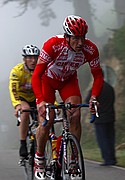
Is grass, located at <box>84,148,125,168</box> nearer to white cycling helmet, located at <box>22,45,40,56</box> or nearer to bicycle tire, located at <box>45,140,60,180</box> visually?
white cycling helmet, located at <box>22,45,40,56</box>

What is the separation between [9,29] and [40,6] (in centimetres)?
184

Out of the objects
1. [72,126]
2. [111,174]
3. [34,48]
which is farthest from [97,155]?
[72,126]

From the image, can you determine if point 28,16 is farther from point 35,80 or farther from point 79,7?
point 35,80

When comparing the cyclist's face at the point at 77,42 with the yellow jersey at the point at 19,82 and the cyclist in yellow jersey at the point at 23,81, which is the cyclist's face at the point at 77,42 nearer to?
the cyclist in yellow jersey at the point at 23,81

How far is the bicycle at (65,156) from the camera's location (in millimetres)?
6578

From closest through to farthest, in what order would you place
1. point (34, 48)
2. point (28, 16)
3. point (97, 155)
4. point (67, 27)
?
point (67, 27), point (34, 48), point (97, 155), point (28, 16)

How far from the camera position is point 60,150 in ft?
23.0

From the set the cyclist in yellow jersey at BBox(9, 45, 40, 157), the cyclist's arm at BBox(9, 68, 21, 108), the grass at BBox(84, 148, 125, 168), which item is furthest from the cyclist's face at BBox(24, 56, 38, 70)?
the grass at BBox(84, 148, 125, 168)

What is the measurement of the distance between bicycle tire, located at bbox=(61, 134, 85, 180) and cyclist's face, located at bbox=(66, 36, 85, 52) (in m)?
0.96

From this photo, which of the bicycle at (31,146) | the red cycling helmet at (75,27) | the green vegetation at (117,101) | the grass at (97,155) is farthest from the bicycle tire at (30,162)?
the green vegetation at (117,101)

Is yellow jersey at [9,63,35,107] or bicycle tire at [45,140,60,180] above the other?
yellow jersey at [9,63,35,107]

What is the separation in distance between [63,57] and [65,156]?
1.12m

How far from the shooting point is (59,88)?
24.2 feet

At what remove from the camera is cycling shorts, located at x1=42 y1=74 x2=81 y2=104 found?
724 centimetres
